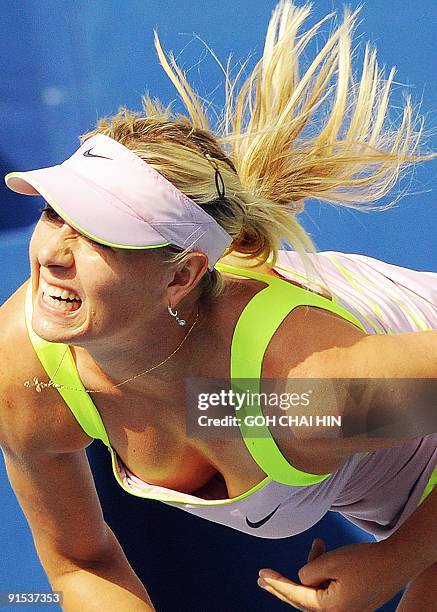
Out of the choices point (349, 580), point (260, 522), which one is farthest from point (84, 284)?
point (349, 580)

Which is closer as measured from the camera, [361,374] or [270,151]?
[361,374]

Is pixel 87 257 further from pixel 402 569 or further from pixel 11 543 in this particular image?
pixel 11 543

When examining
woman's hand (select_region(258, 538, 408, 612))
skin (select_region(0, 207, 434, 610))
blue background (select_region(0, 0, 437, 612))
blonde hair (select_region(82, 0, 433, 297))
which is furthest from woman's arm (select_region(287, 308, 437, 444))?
blue background (select_region(0, 0, 437, 612))

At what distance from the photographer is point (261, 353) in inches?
41.6

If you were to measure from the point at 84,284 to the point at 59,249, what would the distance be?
4 centimetres

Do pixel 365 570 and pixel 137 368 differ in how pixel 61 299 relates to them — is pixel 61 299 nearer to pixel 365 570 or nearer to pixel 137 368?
pixel 137 368

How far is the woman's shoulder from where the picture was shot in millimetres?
1184

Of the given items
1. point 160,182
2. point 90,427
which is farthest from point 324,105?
point 90,427

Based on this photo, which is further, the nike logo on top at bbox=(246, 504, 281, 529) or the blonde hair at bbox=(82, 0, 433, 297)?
the nike logo on top at bbox=(246, 504, 281, 529)

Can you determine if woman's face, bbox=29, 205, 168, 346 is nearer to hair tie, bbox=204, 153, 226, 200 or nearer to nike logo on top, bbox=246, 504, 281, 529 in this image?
hair tie, bbox=204, 153, 226, 200

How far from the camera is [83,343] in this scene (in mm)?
1025

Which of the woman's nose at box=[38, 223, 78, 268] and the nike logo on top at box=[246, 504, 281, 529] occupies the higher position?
the woman's nose at box=[38, 223, 78, 268]

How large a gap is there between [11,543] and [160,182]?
952 millimetres

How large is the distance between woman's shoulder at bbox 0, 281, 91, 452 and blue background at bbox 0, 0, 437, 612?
0.50 meters
